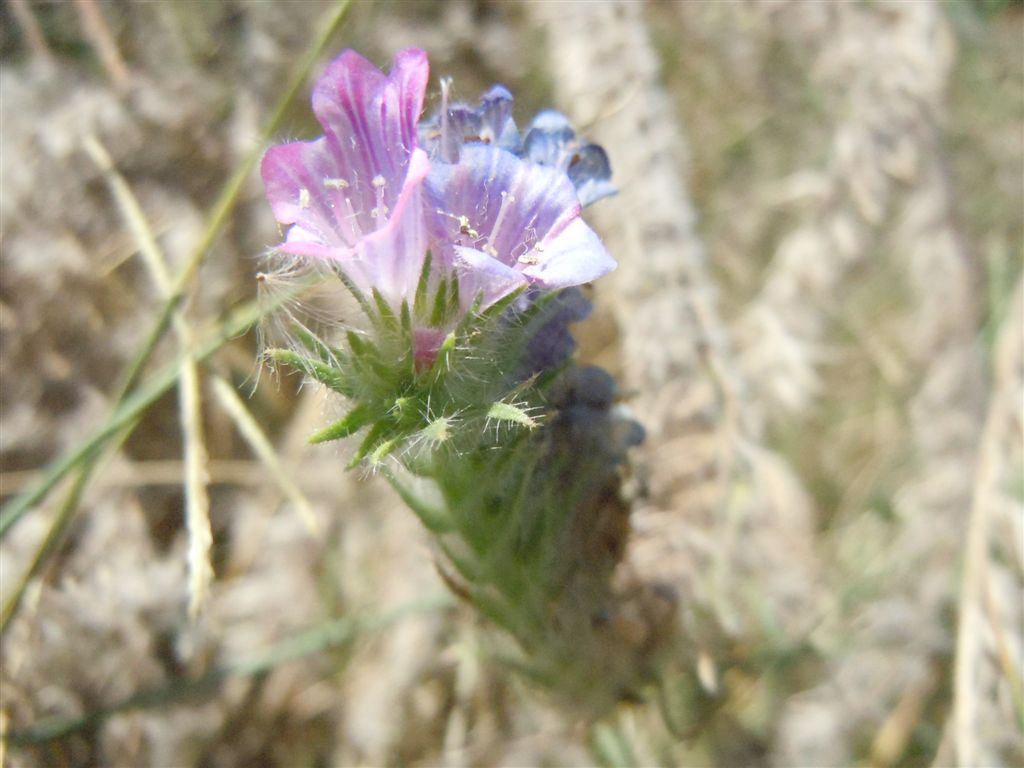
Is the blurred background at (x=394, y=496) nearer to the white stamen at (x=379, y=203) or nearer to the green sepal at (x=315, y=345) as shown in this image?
the green sepal at (x=315, y=345)

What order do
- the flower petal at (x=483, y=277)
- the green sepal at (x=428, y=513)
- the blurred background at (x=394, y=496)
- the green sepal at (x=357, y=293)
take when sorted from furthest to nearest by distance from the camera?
the blurred background at (x=394, y=496), the green sepal at (x=428, y=513), the green sepal at (x=357, y=293), the flower petal at (x=483, y=277)

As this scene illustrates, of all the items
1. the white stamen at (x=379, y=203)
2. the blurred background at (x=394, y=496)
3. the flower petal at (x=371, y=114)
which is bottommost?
the blurred background at (x=394, y=496)

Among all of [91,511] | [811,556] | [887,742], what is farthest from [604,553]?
[91,511]

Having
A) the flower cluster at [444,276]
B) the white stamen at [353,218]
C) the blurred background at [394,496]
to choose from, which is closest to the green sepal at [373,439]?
the flower cluster at [444,276]

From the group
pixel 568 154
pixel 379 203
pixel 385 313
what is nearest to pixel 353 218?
pixel 379 203

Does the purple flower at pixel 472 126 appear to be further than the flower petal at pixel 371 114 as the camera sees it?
Yes

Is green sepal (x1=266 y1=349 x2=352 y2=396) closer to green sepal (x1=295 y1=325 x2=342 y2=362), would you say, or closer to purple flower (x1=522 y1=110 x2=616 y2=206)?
green sepal (x1=295 y1=325 x2=342 y2=362)
